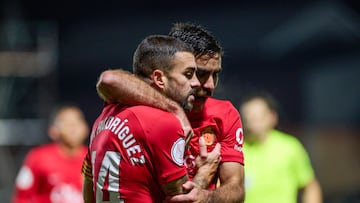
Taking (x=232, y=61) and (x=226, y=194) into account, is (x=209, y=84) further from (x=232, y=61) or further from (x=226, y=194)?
(x=232, y=61)

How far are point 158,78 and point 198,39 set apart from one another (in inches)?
16.1

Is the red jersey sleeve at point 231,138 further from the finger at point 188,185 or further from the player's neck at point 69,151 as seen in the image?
the player's neck at point 69,151

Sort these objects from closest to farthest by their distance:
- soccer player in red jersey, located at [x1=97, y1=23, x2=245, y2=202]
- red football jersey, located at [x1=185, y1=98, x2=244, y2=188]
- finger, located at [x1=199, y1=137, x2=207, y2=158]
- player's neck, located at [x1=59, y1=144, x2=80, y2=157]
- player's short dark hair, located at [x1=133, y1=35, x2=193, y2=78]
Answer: player's short dark hair, located at [x1=133, y1=35, x2=193, y2=78] → soccer player in red jersey, located at [x1=97, y1=23, x2=245, y2=202] → finger, located at [x1=199, y1=137, x2=207, y2=158] → red football jersey, located at [x1=185, y1=98, x2=244, y2=188] → player's neck, located at [x1=59, y1=144, x2=80, y2=157]

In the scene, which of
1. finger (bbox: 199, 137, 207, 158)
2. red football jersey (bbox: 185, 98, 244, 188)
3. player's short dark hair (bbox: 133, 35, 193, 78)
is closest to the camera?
player's short dark hair (bbox: 133, 35, 193, 78)

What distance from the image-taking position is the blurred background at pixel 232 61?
11.4 m

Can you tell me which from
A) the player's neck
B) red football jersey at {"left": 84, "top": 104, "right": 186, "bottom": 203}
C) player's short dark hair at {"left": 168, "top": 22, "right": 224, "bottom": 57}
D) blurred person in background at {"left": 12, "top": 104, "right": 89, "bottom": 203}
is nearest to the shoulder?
red football jersey at {"left": 84, "top": 104, "right": 186, "bottom": 203}

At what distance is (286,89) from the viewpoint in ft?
37.7

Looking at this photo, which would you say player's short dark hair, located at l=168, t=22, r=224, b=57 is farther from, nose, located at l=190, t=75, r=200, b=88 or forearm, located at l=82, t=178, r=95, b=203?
forearm, located at l=82, t=178, r=95, b=203

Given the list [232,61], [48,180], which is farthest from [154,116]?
[232,61]

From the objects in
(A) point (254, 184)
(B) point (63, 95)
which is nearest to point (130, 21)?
(B) point (63, 95)

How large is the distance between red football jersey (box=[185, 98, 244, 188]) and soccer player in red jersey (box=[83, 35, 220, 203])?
0.27 meters

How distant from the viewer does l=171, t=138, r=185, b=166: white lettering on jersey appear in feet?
13.1

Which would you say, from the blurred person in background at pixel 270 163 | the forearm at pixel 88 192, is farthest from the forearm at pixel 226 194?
the blurred person in background at pixel 270 163

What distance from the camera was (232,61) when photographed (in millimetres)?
11594
